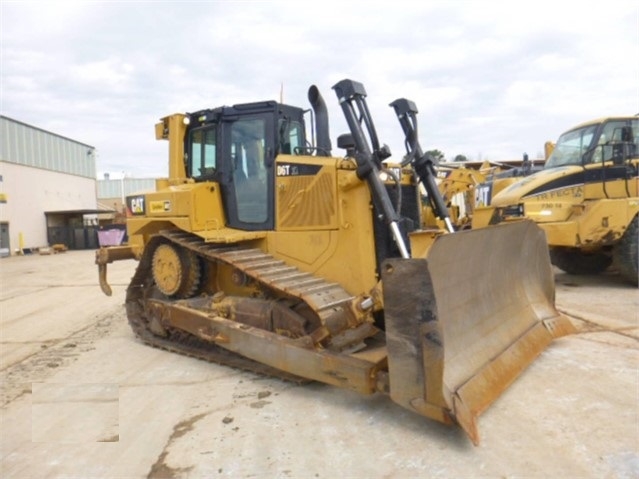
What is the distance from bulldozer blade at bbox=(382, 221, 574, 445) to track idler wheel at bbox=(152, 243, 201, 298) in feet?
9.42

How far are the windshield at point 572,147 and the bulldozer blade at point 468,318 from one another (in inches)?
178

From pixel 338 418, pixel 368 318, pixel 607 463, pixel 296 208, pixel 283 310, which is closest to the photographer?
pixel 607 463

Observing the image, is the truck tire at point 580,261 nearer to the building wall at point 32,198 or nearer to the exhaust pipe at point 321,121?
the exhaust pipe at point 321,121

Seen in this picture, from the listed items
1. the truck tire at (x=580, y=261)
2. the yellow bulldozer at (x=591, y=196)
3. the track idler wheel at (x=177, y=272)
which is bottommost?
the truck tire at (x=580, y=261)

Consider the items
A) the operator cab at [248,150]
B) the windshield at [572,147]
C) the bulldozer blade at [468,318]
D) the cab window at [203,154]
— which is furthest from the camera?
the windshield at [572,147]

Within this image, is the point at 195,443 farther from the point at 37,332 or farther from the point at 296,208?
the point at 37,332

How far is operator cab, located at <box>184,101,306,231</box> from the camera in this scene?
17.0 feet

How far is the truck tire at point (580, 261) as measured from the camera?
9.52 m

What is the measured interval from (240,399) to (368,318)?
122 centimetres

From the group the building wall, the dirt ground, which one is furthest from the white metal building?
the dirt ground

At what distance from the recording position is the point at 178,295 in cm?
554

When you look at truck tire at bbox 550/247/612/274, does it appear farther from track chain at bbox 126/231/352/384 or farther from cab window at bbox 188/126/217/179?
cab window at bbox 188/126/217/179

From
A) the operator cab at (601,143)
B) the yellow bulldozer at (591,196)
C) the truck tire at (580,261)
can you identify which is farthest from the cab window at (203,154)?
the truck tire at (580,261)

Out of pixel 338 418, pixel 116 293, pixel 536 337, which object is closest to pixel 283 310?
pixel 338 418
